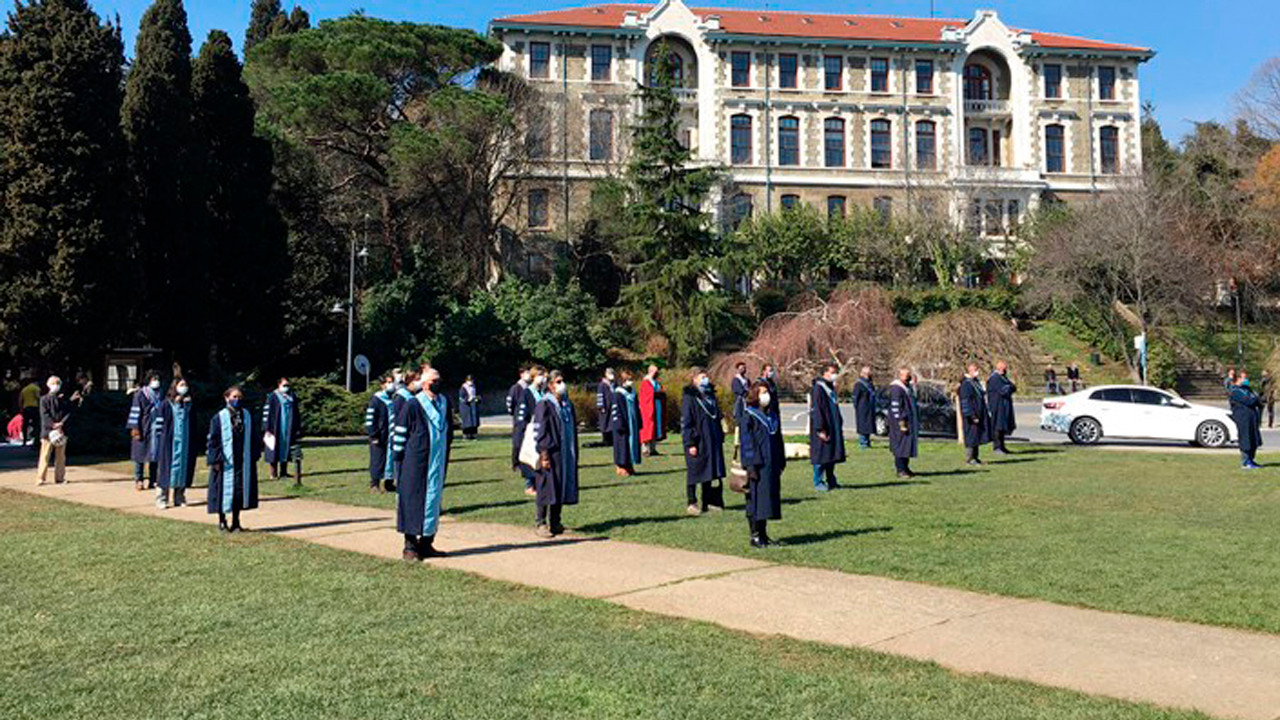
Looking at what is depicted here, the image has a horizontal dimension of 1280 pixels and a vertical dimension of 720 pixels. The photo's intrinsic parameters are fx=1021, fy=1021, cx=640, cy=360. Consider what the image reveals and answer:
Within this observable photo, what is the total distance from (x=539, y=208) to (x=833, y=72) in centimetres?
2265

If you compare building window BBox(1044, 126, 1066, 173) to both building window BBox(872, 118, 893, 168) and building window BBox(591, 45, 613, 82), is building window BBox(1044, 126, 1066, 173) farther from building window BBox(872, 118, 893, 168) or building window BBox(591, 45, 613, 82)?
building window BBox(591, 45, 613, 82)

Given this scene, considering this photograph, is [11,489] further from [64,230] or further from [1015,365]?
[1015,365]

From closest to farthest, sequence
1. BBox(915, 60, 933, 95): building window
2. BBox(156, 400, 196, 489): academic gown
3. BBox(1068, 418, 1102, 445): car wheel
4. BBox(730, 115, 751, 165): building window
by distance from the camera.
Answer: BBox(156, 400, 196, 489): academic gown
BBox(1068, 418, 1102, 445): car wheel
BBox(730, 115, 751, 165): building window
BBox(915, 60, 933, 95): building window

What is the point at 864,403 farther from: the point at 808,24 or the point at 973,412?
the point at 808,24

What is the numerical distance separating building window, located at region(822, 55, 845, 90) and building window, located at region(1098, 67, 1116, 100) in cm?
1804

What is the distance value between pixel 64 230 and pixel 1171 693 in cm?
2762

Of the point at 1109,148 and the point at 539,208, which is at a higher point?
the point at 1109,148

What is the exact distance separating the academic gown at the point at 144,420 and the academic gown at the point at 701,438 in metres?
9.18

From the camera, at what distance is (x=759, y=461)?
32.6ft

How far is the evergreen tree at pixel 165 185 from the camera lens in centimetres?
3080

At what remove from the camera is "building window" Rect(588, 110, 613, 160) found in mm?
60281

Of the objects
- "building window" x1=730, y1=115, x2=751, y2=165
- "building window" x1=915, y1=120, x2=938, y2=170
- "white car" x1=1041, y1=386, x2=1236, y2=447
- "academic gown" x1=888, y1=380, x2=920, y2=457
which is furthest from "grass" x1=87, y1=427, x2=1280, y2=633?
"building window" x1=915, y1=120, x2=938, y2=170

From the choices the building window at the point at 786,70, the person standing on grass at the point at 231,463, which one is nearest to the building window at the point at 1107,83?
the building window at the point at 786,70

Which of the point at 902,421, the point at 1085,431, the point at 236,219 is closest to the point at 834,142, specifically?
the point at 236,219
